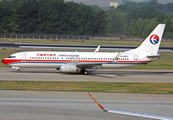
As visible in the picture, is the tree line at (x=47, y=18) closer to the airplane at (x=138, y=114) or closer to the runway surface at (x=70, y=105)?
the runway surface at (x=70, y=105)

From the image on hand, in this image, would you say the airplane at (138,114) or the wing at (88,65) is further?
the wing at (88,65)

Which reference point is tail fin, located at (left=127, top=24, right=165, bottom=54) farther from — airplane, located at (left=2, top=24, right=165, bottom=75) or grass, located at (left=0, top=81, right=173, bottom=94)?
grass, located at (left=0, top=81, right=173, bottom=94)

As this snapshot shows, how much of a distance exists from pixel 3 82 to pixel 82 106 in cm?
1257

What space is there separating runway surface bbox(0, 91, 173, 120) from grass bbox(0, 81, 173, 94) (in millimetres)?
1772

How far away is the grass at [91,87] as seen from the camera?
2459cm

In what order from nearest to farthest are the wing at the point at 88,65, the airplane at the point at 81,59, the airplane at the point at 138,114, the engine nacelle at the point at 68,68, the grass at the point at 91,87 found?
the airplane at the point at 138,114, the grass at the point at 91,87, the engine nacelle at the point at 68,68, the wing at the point at 88,65, the airplane at the point at 81,59

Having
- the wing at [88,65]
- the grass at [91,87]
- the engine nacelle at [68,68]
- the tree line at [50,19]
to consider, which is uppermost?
the tree line at [50,19]

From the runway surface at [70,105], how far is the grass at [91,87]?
5.81ft

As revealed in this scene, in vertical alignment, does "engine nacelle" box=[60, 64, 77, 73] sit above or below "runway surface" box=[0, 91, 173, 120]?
above

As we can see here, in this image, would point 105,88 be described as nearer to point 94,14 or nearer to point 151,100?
point 151,100

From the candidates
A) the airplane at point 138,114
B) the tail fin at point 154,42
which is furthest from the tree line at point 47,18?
the airplane at point 138,114

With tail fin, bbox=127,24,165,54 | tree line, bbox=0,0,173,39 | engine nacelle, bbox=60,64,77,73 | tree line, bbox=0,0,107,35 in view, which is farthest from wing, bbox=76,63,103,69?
tree line, bbox=0,0,173,39

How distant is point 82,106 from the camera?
18688mm

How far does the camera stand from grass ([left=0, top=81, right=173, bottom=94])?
24.6 metres
